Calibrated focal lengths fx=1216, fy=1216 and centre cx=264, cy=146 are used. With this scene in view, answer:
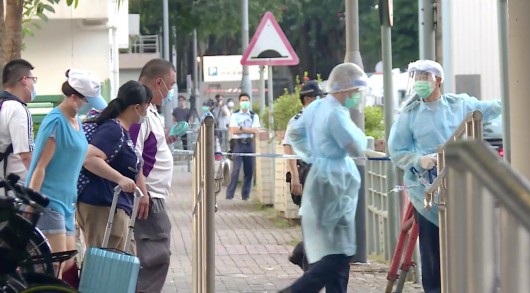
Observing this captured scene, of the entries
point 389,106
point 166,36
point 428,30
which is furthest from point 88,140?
point 166,36

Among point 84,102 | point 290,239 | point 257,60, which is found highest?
point 257,60

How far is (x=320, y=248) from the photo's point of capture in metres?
7.44

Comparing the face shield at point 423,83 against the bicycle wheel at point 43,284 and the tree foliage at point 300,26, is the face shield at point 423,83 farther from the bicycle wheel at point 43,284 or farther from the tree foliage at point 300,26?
the tree foliage at point 300,26

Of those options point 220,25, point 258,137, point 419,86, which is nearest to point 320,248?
point 419,86

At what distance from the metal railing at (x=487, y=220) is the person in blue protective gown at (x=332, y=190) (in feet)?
14.8

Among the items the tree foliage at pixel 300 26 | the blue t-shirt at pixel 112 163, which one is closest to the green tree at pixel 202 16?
the tree foliage at pixel 300 26

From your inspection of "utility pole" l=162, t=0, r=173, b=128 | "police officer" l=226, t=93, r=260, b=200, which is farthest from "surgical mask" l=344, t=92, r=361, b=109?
"utility pole" l=162, t=0, r=173, b=128

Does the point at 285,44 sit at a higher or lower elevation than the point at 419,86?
higher

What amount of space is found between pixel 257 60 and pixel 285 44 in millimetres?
474

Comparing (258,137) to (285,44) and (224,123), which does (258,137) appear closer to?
(285,44)

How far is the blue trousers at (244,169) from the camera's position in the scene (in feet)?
65.9

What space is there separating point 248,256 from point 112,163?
15.7 feet

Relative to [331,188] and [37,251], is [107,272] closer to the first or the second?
[37,251]

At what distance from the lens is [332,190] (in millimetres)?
7371
